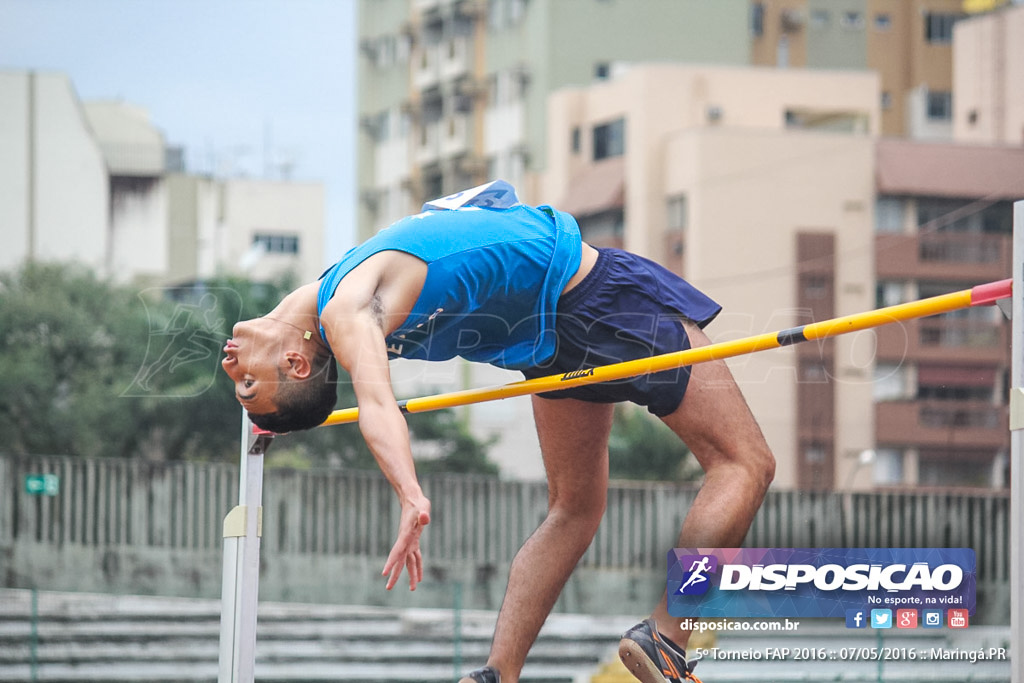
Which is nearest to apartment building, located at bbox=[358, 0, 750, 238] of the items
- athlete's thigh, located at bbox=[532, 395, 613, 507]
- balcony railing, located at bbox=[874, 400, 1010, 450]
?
balcony railing, located at bbox=[874, 400, 1010, 450]

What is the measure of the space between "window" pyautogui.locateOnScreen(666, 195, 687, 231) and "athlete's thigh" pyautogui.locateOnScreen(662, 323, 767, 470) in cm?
3224

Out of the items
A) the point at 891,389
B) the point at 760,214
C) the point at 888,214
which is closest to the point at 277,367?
the point at 760,214

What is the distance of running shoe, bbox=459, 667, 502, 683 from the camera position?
3.80m

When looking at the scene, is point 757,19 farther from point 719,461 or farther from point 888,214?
point 719,461

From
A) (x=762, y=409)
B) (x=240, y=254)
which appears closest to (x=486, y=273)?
(x=762, y=409)

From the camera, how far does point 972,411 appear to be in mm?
34812

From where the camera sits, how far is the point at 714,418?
3.66 meters

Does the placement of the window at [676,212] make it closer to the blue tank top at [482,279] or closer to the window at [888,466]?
the window at [888,466]

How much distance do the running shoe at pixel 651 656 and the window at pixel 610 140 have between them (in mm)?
34337

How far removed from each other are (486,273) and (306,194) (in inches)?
1735

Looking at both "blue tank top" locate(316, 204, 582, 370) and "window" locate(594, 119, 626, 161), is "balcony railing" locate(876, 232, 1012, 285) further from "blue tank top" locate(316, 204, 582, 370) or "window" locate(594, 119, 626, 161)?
"blue tank top" locate(316, 204, 582, 370)

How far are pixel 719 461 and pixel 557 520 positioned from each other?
1.82 ft

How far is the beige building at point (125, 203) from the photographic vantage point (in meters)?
38.5

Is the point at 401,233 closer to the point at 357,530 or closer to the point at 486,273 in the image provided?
the point at 486,273
